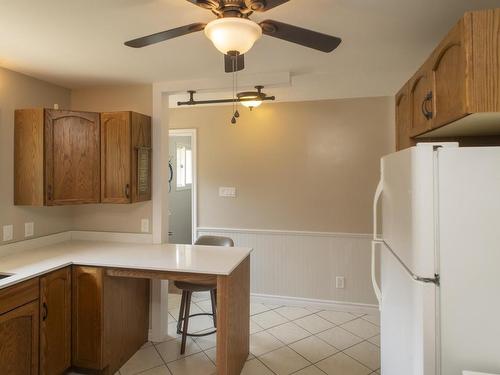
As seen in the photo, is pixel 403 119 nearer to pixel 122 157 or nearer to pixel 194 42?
pixel 194 42

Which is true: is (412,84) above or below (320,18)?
below

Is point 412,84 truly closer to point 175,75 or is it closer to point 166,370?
point 175,75

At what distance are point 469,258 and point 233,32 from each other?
1.17 metres

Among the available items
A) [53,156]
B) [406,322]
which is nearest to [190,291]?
[53,156]

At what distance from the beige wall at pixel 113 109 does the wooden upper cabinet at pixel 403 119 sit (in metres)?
2.05

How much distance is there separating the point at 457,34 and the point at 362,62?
115cm

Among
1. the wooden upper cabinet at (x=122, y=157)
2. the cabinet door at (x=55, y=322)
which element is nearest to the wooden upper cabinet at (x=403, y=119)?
the wooden upper cabinet at (x=122, y=157)

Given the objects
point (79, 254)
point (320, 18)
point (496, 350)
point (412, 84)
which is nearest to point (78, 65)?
point (79, 254)

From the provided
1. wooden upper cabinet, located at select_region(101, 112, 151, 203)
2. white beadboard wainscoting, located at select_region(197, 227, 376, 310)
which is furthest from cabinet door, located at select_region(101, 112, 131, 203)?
white beadboard wainscoting, located at select_region(197, 227, 376, 310)

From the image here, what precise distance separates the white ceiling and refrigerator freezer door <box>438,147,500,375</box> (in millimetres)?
891

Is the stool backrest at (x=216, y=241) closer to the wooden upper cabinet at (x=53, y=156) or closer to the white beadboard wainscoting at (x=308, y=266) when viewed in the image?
the white beadboard wainscoting at (x=308, y=266)

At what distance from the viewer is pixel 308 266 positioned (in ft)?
11.7

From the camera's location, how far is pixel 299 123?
11.7ft

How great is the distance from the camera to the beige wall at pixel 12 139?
7.75 ft
